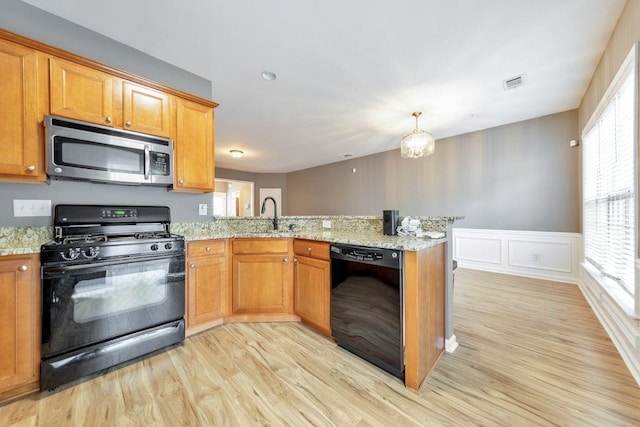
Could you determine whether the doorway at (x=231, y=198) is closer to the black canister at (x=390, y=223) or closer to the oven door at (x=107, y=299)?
the oven door at (x=107, y=299)

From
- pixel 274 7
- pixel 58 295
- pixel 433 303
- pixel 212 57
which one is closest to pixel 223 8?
pixel 274 7

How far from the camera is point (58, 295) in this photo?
1472 millimetres

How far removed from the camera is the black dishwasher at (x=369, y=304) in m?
1.54

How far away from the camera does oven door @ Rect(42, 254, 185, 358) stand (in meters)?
1.47

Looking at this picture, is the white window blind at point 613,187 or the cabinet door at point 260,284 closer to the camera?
the white window blind at point 613,187

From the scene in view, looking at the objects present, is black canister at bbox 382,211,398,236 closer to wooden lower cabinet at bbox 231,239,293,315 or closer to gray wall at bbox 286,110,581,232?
wooden lower cabinet at bbox 231,239,293,315

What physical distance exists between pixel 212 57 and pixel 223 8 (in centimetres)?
63

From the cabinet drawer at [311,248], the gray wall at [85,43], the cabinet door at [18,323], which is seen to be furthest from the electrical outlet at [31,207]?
the cabinet drawer at [311,248]

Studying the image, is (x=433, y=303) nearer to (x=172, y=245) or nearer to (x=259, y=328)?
(x=259, y=328)

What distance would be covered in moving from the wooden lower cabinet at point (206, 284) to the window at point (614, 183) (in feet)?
10.0

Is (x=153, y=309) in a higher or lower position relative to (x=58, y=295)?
lower

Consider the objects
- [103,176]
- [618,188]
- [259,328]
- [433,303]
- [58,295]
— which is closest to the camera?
[58,295]

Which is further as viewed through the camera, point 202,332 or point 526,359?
point 202,332

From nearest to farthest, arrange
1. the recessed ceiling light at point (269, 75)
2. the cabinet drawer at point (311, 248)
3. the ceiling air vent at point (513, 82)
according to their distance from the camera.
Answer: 1. the cabinet drawer at point (311, 248)
2. the recessed ceiling light at point (269, 75)
3. the ceiling air vent at point (513, 82)
